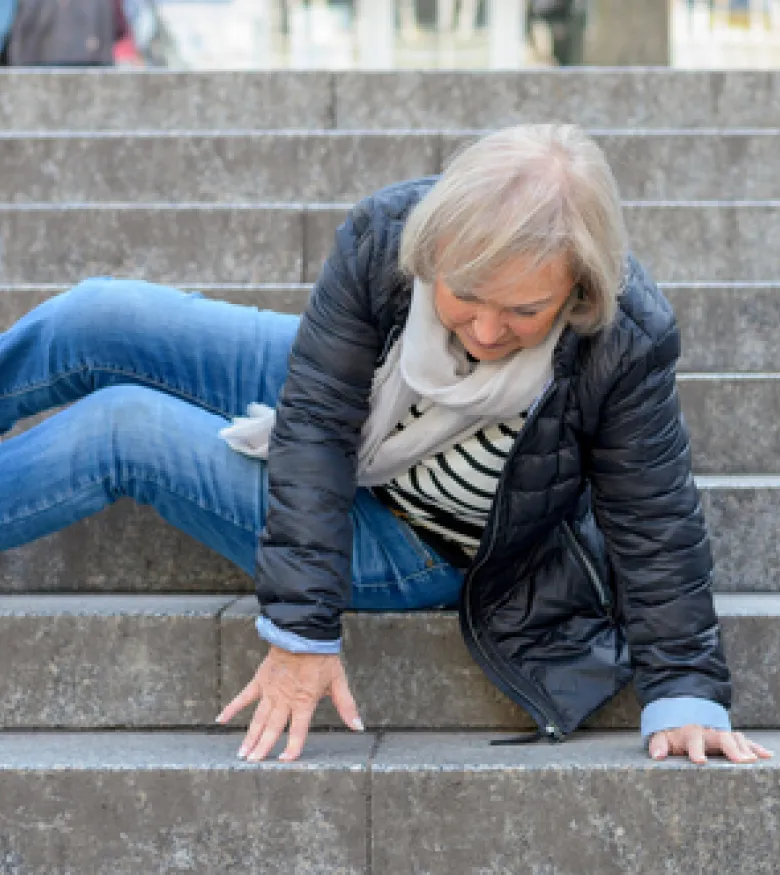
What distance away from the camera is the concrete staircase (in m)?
2.63

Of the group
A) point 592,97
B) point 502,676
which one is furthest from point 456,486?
point 592,97

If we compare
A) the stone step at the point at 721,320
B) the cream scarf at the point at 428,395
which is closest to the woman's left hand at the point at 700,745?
the cream scarf at the point at 428,395

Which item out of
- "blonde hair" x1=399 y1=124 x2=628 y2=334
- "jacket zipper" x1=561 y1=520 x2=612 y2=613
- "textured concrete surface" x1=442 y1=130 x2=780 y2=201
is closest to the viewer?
"blonde hair" x1=399 y1=124 x2=628 y2=334

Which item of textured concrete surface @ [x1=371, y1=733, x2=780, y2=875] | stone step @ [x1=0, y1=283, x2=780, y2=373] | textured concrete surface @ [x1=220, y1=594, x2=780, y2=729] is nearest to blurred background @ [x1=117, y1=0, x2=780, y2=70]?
stone step @ [x1=0, y1=283, x2=780, y2=373]

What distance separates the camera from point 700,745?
2.59m

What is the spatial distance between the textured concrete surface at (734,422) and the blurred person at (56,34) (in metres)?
4.67

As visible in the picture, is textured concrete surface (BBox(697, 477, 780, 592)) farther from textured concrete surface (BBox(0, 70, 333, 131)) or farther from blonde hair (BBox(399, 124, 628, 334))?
textured concrete surface (BBox(0, 70, 333, 131))

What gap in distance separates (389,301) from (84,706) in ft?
3.57

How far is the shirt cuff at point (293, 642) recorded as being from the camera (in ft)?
8.38

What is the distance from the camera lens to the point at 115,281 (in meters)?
3.15

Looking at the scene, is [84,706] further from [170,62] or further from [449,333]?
[170,62]

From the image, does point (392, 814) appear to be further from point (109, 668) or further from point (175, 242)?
point (175, 242)

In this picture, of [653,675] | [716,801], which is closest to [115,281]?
[653,675]

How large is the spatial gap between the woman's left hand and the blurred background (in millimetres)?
9334
